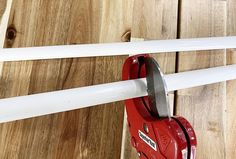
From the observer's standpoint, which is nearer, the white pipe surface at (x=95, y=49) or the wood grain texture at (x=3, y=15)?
the white pipe surface at (x=95, y=49)

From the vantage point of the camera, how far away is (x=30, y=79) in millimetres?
639

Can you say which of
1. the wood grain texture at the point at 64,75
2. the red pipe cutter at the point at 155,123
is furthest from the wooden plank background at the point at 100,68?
the red pipe cutter at the point at 155,123

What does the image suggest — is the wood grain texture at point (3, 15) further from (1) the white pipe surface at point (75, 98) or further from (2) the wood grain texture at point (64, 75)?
(1) the white pipe surface at point (75, 98)

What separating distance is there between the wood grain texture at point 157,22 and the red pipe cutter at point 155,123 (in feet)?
0.81

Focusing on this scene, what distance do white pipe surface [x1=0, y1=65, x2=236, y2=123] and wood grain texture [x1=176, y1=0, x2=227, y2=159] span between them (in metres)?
0.22

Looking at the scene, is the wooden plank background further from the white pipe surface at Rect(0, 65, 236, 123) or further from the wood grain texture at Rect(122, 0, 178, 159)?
the white pipe surface at Rect(0, 65, 236, 123)

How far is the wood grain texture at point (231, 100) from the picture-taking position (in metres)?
0.66

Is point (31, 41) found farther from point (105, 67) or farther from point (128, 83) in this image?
point (128, 83)

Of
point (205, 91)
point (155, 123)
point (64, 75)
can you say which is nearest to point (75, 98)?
point (155, 123)

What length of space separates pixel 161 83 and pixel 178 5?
17.7 inches

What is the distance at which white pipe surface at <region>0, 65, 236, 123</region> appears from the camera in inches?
13.7

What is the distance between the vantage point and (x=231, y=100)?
70 centimetres

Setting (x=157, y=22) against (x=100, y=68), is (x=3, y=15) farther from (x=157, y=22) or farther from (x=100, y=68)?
(x=157, y=22)

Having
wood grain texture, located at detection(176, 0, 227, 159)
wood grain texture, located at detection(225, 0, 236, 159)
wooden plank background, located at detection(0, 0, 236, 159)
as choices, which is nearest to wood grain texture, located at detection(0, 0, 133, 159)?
wooden plank background, located at detection(0, 0, 236, 159)
